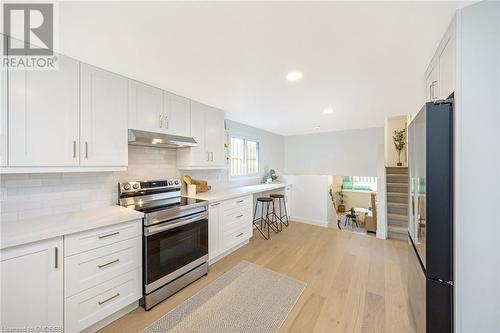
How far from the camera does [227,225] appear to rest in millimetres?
2854

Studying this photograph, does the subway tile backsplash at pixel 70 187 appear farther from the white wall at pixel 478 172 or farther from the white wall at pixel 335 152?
the white wall at pixel 335 152

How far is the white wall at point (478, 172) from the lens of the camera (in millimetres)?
1048

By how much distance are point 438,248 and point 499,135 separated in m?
0.69

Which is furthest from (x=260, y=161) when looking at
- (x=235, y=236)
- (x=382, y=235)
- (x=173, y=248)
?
(x=173, y=248)

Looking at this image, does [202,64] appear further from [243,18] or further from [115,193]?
[115,193]

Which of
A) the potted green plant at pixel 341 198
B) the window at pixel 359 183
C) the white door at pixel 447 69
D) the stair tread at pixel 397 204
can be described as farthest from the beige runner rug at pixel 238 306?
the window at pixel 359 183

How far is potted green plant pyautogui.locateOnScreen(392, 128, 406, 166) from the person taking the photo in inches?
169

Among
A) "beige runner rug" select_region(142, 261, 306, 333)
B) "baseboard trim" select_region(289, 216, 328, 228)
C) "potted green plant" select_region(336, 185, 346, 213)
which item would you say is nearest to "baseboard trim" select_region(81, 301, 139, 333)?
"beige runner rug" select_region(142, 261, 306, 333)

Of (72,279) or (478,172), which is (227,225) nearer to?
(72,279)

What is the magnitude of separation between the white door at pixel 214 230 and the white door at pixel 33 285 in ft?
4.76


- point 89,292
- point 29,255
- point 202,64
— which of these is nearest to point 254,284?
point 89,292

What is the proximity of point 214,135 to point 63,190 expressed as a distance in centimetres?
189

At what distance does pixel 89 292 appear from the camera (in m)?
1.52

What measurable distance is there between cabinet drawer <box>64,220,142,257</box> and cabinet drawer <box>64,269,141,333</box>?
34 centimetres
